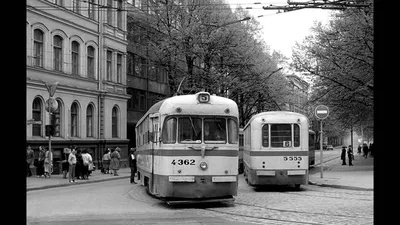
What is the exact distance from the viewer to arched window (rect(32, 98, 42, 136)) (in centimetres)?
3244

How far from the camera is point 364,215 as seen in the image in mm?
12305

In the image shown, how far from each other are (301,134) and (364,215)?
7.72 metres

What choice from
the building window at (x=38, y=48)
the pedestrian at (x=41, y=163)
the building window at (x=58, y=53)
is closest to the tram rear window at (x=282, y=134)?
the pedestrian at (x=41, y=163)

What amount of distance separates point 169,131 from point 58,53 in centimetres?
2243

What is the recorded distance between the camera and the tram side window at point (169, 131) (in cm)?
1452

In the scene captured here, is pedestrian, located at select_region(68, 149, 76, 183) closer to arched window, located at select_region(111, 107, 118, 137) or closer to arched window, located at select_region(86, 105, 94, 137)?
arched window, located at select_region(86, 105, 94, 137)

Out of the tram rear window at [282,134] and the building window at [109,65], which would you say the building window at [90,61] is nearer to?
the building window at [109,65]

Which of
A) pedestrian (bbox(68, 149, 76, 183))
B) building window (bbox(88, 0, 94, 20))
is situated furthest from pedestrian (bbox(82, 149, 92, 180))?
building window (bbox(88, 0, 94, 20))

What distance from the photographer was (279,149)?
19641 millimetres
